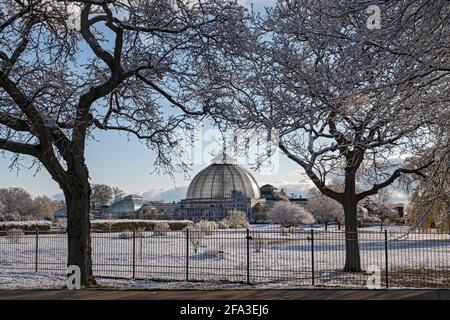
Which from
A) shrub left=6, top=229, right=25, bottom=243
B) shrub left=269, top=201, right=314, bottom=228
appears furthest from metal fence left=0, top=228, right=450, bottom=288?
shrub left=269, top=201, right=314, bottom=228

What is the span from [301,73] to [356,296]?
29.5 feet

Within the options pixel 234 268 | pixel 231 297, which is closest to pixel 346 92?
pixel 231 297

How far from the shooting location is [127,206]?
15675cm

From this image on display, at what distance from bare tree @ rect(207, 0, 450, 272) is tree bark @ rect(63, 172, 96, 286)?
13.2ft

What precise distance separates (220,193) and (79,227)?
144m

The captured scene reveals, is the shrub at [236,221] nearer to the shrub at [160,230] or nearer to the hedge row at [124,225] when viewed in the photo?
the hedge row at [124,225]

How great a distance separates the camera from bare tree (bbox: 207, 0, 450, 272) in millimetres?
8219

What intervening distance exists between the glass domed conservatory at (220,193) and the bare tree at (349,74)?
129 metres

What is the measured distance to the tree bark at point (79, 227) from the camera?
1391cm
